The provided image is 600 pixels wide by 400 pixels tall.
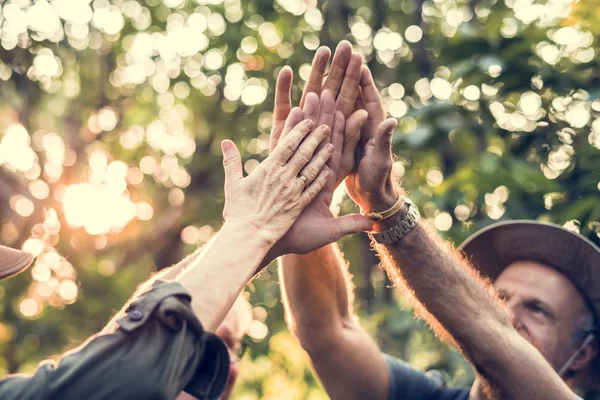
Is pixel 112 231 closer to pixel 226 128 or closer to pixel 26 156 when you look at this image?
pixel 26 156

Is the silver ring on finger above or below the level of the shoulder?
above

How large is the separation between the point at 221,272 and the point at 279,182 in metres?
0.45

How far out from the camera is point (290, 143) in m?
2.24

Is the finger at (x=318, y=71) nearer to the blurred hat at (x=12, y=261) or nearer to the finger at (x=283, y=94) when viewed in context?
the finger at (x=283, y=94)

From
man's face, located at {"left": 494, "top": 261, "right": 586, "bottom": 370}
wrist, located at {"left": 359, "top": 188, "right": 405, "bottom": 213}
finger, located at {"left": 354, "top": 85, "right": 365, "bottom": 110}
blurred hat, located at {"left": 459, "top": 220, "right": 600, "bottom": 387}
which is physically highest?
finger, located at {"left": 354, "top": 85, "right": 365, "bottom": 110}

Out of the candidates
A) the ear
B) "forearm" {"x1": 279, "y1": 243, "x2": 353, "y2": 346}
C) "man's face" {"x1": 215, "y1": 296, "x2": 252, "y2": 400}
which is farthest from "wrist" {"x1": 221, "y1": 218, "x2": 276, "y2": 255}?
the ear

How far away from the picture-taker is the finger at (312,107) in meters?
2.49

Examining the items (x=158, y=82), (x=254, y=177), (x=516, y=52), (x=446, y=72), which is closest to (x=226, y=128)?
(x=158, y=82)

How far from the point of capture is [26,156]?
8406mm

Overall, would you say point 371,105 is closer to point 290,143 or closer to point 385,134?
point 385,134

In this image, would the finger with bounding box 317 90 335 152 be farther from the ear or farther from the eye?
the ear

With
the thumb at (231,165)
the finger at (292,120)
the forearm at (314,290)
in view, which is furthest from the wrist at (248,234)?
the forearm at (314,290)

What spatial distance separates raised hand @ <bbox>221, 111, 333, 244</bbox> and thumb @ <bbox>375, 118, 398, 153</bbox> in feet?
0.47

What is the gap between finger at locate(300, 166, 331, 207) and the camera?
2248 millimetres
